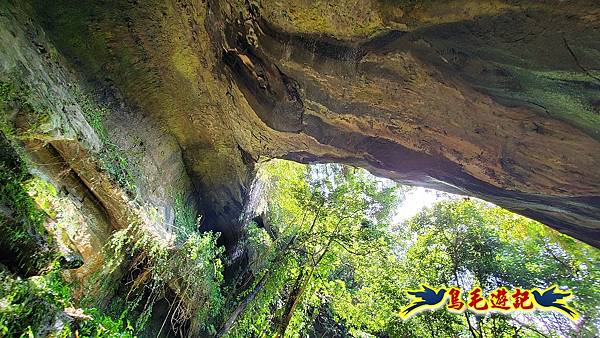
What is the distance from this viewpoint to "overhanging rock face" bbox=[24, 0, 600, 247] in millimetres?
3031

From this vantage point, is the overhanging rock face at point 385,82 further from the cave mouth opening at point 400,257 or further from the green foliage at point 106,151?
the cave mouth opening at point 400,257

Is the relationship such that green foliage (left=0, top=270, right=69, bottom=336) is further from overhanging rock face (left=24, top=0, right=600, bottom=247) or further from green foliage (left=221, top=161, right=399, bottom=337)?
green foliage (left=221, top=161, right=399, bottom=337)

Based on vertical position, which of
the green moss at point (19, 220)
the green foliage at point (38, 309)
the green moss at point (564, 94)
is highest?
the green moss at point (564, 94)

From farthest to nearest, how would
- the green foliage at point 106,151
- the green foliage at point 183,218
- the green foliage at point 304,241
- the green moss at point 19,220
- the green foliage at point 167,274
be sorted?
the green foliage at point 304,241 < the green foliage at point 183,218 < the green foliage at point 167,274 < the green foliage at point 106,151 < the green moss at point 19,220

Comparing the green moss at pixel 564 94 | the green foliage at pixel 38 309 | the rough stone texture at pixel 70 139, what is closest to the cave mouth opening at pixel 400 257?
the rough stone texture at pixel 70 139

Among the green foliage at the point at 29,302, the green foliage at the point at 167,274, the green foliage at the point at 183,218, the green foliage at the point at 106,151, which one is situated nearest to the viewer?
the green foliage at the point at 29,302

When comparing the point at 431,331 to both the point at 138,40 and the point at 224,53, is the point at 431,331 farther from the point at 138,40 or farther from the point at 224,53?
the point at 138,40

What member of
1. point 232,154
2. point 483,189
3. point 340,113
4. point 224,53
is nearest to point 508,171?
point 483,189

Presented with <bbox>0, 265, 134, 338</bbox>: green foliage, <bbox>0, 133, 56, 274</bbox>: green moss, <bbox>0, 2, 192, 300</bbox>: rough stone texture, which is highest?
<bbox>0, 2, 192, 300</bbox>: rough stone texture

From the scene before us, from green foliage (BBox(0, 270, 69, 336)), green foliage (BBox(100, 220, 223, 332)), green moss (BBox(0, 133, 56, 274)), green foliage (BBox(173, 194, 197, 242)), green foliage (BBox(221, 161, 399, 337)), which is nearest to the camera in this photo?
green foliage (BBox(0, 270, 69, 336))

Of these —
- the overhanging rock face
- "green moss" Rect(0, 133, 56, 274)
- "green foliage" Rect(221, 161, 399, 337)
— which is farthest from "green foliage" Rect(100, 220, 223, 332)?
the overhanging rock face

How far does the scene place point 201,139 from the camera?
6.43 metres

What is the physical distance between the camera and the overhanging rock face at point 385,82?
9.95 ft

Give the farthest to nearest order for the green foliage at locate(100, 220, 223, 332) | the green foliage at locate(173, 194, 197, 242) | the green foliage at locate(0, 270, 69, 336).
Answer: the green foliage at locate(173, 194, 197, 242)
the green foliage at locate(100, 220, 223, 332)
the green foliage at locate(0, 270, 69, 336)
